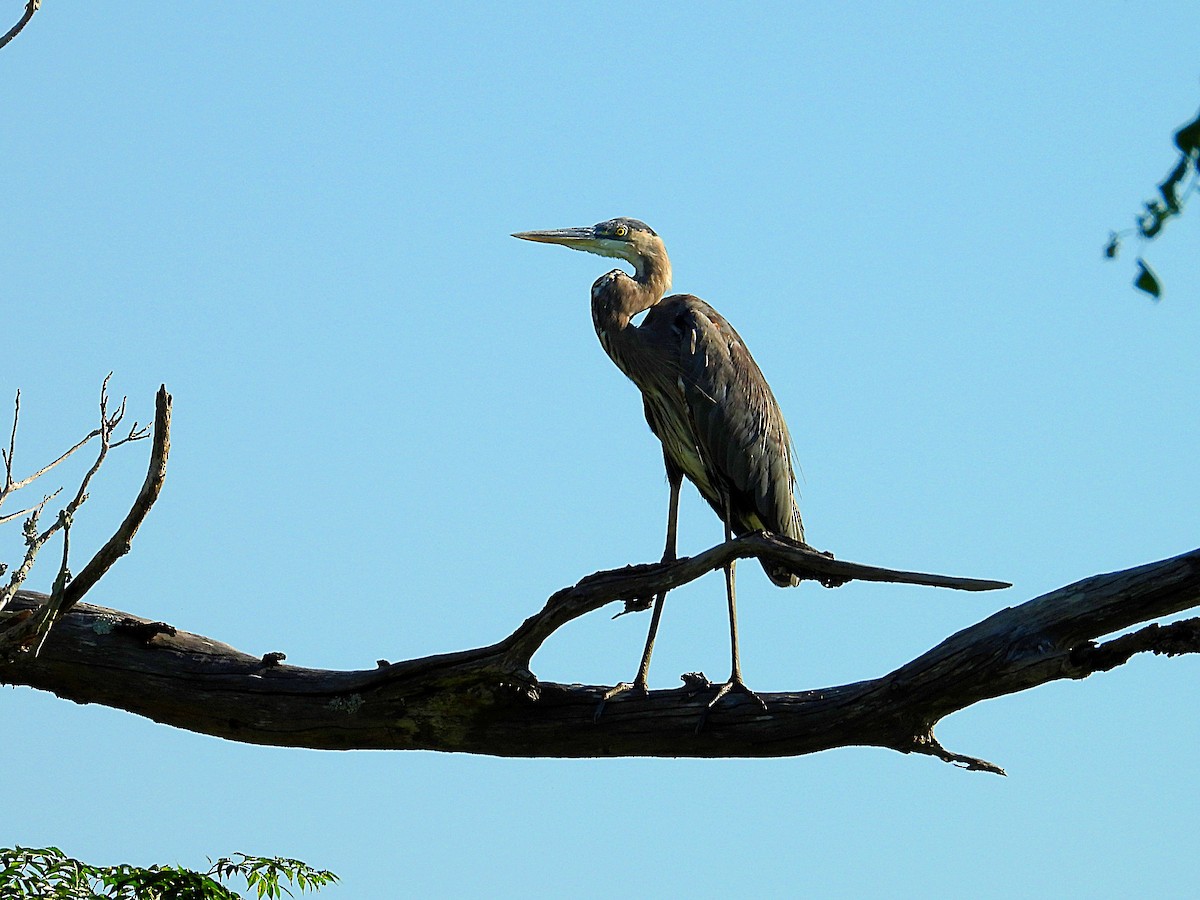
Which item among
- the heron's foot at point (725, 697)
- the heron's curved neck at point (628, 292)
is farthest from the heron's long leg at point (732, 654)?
the heron's curved neck at point (628, 292)

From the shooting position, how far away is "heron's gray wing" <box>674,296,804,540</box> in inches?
269

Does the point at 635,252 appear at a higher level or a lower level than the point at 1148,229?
higher

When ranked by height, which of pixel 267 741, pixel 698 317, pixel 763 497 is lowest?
pixel 267 741

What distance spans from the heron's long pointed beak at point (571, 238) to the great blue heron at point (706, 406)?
12.7 inches

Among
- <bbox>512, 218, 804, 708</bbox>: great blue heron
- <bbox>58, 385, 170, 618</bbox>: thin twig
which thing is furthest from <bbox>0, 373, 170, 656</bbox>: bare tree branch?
<bbox>512, 218, 804, 708</bbox>: great blue heron

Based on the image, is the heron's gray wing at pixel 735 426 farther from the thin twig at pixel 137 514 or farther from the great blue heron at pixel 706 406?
the thin twig at pixel 137 514

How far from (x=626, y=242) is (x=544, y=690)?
10.3ft

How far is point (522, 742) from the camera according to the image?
191 inches

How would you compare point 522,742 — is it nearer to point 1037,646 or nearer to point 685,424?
point 1037,646

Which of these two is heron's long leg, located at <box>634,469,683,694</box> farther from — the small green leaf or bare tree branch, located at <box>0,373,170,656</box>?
the small green leaf

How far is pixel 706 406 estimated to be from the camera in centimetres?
684

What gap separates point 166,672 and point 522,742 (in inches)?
48.7

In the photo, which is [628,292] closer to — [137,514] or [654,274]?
[654,274]

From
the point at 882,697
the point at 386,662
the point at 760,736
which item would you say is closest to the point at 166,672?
the point at 386,662
